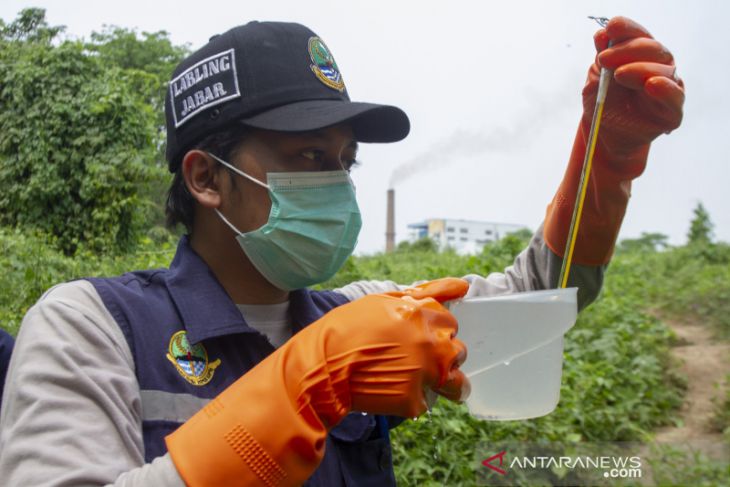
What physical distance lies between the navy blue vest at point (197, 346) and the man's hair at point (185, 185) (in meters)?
0.11

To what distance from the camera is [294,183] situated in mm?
1688

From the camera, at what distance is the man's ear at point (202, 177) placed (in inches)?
66.8

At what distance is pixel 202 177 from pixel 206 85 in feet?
0.75

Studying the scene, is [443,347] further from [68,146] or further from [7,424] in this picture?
[68,146]

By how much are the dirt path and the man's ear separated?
355 cm

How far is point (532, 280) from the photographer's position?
6.55 feet

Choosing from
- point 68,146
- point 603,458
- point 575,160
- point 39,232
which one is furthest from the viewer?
point 68,146

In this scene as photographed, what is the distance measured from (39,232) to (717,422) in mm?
7393

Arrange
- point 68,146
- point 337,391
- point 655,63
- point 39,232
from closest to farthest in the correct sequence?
1. point 337,391
2. point 655,63
3. point 39,232
4. point 68,146

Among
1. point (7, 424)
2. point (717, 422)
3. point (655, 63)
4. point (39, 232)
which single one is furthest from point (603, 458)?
point (39, 232)

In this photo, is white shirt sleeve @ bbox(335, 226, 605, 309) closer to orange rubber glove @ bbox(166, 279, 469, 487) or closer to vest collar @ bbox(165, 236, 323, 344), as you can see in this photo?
vest collar @ bbox(165, 236, 323, 344)

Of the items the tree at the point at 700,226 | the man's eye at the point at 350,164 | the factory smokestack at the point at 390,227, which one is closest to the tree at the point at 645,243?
the tree at the point at 700,226

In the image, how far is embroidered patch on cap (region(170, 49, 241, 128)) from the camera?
1.62 m

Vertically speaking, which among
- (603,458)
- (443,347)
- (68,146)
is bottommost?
(603,458)
